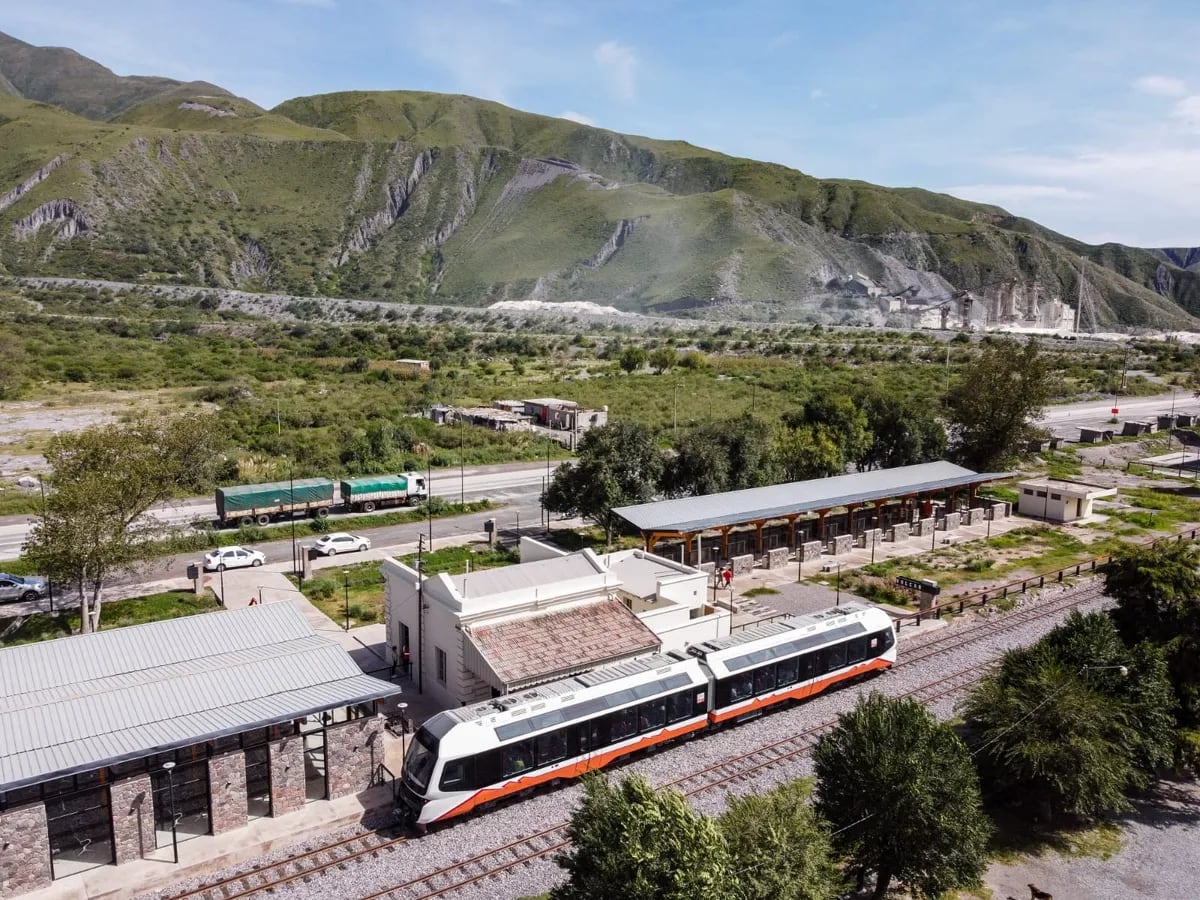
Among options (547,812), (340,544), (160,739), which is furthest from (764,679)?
(340,544)

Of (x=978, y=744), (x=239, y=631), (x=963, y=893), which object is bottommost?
(x=963, y=893)

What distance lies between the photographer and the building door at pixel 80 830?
1488cm

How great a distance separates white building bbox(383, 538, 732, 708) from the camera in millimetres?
20234

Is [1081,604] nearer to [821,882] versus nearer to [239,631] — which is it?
[821,882]

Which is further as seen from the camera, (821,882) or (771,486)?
(771,486)

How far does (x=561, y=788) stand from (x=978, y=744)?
8844 mm

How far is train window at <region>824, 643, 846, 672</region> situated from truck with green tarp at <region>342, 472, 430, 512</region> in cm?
2625

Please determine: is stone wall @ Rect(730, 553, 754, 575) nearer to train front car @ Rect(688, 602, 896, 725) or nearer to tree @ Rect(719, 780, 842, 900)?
train front car @ Rect(688, 602, 896, 725)

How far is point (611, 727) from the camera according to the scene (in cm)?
1836

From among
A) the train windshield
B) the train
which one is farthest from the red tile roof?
the train windshield

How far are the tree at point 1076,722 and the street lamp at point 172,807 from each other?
51.2 ft

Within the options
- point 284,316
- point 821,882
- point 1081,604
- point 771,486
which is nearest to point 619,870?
point 821,882

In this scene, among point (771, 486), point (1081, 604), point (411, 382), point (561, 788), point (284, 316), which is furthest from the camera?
point (284, 316)

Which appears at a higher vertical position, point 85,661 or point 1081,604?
point 85,661
